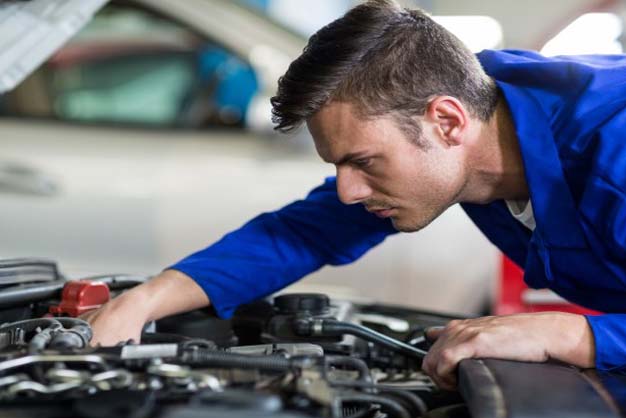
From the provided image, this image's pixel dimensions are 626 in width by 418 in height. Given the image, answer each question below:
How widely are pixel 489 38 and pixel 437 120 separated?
1712 millimetres

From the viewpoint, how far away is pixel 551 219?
1.42 m

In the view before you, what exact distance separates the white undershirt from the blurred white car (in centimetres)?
103

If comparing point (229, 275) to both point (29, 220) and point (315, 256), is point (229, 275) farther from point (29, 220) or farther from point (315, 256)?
point (29, 220)

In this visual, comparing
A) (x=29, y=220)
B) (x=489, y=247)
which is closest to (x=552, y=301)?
(x=489, y=247)

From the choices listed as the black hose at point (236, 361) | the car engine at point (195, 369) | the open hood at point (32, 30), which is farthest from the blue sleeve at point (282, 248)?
the black hose at point (236, 361)

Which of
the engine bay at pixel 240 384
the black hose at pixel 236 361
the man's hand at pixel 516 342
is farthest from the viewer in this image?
the man's hand at pixel 516 342

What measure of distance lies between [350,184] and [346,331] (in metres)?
0.25

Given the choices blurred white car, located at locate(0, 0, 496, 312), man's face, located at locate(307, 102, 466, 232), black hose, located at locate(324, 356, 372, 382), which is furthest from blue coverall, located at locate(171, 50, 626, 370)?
blurred white car, located at locate(0, 0, 496, 312)

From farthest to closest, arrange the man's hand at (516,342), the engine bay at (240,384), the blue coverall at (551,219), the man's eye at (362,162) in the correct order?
the man's eye at (362,162)
the blue coverall at (551,219)
the man's hand at (516,342)
the engine bay at (240,384)

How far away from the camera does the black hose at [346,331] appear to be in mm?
1390

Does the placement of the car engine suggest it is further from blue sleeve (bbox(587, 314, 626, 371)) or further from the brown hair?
the brown hair

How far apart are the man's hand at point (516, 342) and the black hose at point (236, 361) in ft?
0.95

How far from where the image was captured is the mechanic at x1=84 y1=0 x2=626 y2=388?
142 centimetres

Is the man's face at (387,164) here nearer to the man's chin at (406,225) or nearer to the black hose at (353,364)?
the man's chin at (406,225)
